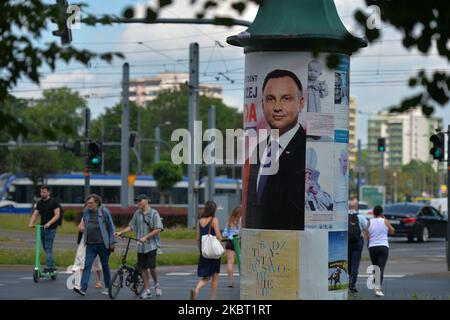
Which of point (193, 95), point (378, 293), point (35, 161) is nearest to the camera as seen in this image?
point (378, 293)

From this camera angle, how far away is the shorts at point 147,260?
19.1 meters

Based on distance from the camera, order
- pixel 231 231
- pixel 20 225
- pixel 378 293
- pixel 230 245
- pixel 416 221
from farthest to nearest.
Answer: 1. pixel 20 225
2. pixel 416 221
3. pixel 230 245
4. pixel 231 231
5. pixel 378 293

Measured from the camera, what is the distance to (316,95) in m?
14.9

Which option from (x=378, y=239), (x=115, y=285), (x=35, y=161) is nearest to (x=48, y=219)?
(x=115, y=285)

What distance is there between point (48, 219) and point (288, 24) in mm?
9795

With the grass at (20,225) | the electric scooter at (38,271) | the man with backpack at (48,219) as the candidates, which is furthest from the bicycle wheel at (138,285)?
the grass at (20,225)

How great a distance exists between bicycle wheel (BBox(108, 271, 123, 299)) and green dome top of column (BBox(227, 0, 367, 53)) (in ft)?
17.8

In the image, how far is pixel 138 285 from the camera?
63.5 ft

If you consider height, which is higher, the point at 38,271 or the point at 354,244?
the point at 354,244

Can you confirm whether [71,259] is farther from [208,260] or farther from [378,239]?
[208,260]

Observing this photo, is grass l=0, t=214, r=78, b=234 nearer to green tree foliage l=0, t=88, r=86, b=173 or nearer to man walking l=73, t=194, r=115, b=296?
green tree foliage l=0, t=88, r=86, b=173

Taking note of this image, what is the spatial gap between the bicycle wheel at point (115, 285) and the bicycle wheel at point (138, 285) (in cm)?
28

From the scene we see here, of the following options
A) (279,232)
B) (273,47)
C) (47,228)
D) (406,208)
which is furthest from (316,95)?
(406,208)

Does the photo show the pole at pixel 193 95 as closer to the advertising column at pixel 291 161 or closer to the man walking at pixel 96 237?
the man walking at pixel 96 237
